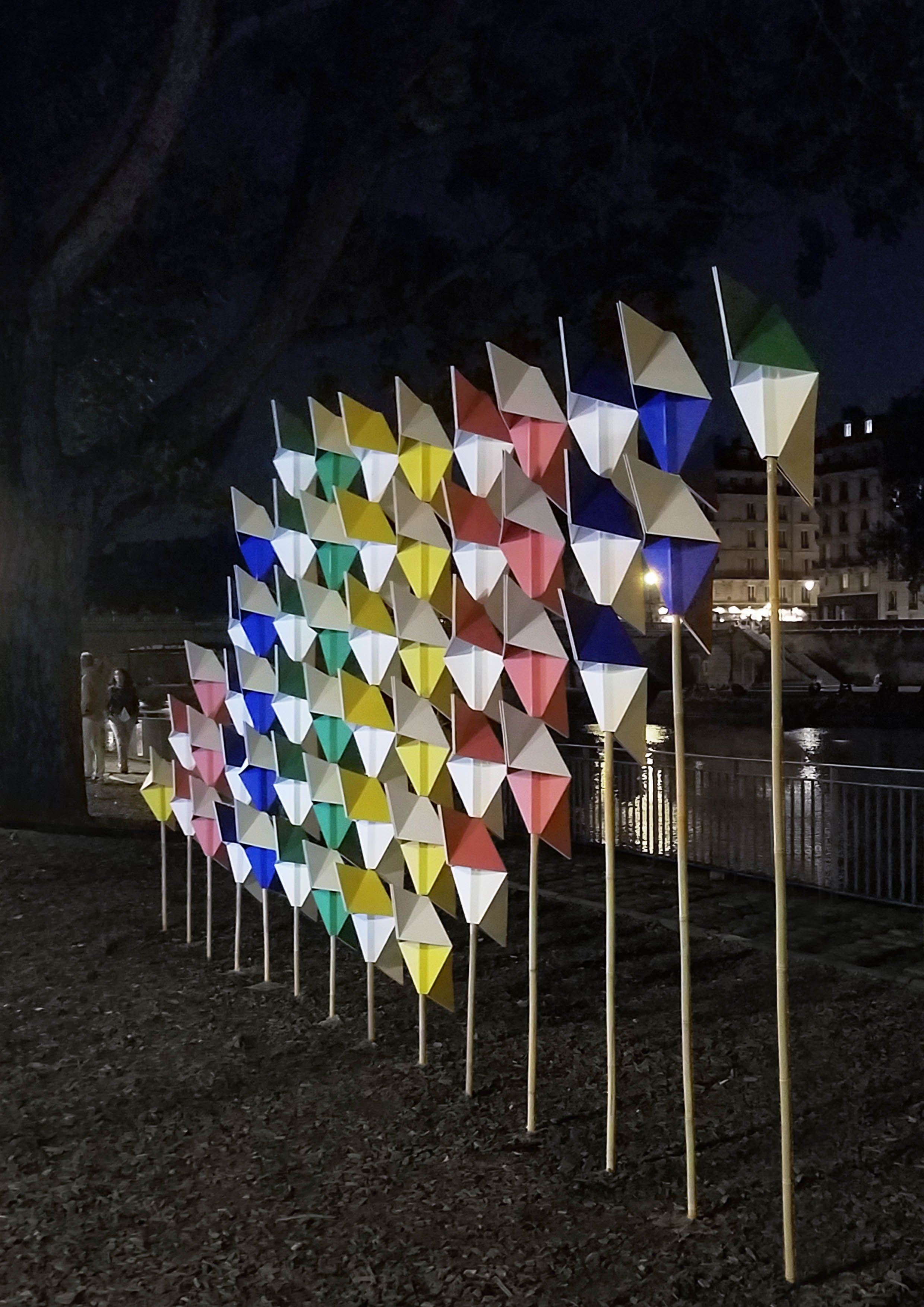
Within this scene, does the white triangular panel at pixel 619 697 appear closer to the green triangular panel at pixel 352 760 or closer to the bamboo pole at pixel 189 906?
the green triangular panel at pixel 352 760

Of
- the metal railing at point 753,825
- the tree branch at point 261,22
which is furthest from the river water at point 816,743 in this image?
the tree branch at point 261,22

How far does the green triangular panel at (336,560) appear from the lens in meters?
4.94

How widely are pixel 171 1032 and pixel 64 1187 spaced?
1.45 metres

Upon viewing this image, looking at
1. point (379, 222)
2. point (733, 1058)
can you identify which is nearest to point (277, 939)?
point (733, 1058)

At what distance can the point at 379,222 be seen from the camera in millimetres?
13391

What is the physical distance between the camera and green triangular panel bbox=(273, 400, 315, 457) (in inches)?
205

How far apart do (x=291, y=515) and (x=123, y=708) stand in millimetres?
10668

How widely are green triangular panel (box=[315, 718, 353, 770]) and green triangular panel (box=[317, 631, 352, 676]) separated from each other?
216 mm

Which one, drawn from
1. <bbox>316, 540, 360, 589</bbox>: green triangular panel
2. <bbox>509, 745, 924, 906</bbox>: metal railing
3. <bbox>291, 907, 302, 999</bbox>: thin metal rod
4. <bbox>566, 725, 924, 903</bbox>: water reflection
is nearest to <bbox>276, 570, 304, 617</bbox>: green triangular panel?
<bbox>316, 540, 360, 589</bbox>: green triangular panel

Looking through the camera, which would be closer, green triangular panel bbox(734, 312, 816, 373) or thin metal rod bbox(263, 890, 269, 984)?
green triangular panel bbox(734, 312, 816, 373)

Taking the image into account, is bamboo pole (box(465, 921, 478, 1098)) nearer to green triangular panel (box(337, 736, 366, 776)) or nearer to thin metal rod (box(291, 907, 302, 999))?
green triangular panel (box(337, 736, 366, 776))

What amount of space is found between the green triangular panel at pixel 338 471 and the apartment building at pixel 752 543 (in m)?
54.4

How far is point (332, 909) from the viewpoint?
5043 mm

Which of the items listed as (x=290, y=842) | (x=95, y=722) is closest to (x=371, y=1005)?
(x=290, y=842)
